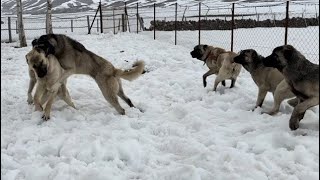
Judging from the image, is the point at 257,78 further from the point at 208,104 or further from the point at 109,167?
the point at 109,167

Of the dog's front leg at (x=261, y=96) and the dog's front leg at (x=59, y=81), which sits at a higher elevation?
the dog's front leg at (x=59, y=81)

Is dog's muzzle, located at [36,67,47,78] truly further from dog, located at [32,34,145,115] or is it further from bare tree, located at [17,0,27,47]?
bare tree, located at [17,0,27,47]

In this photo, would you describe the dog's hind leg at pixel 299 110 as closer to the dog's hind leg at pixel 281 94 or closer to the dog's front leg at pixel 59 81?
the dog's hind leg at pixel 281 94

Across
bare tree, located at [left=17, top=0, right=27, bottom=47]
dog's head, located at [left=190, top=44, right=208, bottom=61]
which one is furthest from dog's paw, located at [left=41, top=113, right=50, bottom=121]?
bare tree, located at [left=17, top=0, right=27, bottom=47]

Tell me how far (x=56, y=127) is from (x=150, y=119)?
1530 mm

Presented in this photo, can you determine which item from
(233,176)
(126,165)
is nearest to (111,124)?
(126,165)

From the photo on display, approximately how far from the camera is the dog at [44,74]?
6141mm

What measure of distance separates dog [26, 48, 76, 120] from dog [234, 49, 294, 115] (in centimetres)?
330

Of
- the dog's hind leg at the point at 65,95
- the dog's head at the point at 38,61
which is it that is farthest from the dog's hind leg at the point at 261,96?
the dog's head at the point at 38,61

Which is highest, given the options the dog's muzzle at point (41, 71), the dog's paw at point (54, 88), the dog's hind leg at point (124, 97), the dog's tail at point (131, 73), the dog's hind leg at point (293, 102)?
the dog's muzzle at point (41, 71)

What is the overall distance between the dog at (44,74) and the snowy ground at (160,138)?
0.25 meters

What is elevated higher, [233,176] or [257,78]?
[257,78]

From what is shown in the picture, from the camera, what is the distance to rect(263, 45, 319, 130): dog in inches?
195

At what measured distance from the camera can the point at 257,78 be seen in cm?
684
